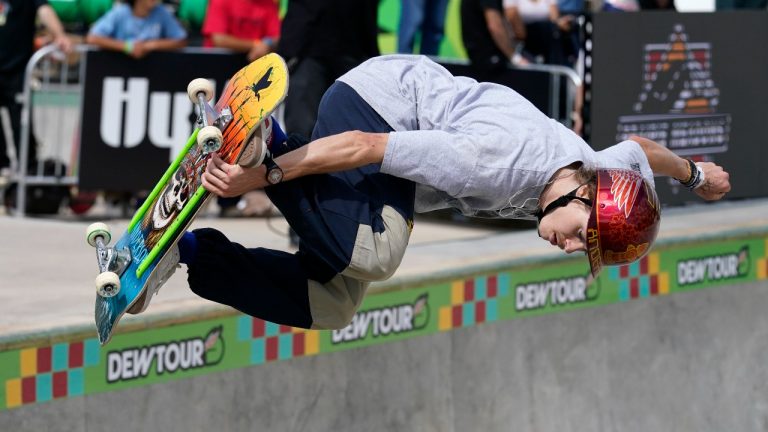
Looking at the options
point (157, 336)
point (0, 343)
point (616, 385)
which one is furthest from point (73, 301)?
point (616, 385)

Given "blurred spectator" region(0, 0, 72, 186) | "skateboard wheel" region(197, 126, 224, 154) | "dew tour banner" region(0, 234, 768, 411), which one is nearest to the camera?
"skateboard wheel" region(197, 126, 224, 154)

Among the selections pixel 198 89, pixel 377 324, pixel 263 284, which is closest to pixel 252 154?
pixel 198 89

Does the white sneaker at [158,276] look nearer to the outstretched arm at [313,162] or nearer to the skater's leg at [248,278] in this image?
the skater's leg at [248,278]

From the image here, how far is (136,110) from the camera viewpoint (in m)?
9.45

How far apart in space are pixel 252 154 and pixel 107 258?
86cm

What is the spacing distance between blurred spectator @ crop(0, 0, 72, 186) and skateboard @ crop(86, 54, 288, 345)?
16.1ft

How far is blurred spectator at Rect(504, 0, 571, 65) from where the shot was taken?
10406mm

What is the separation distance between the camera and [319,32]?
321 inches

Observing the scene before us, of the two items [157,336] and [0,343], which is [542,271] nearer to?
[157,336]

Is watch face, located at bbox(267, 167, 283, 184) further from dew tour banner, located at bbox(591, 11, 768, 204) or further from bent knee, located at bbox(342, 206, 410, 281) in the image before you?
dew tour banner, located at bbox(591, 11, 768, 204)

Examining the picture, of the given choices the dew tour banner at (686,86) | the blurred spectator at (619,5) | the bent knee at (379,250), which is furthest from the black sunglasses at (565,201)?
the blurred spectator at (619,5)

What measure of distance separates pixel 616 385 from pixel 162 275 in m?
3.69

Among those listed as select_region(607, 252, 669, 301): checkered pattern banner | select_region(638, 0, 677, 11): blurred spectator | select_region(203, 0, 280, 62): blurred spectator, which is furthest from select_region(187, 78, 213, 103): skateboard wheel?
select_region(638, 0, 677, 11): blurred spectator

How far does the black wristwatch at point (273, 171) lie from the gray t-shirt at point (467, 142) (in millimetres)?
341
